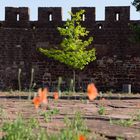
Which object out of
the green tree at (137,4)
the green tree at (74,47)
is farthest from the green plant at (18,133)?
the green tree at (74,47)

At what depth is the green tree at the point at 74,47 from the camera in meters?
22.6

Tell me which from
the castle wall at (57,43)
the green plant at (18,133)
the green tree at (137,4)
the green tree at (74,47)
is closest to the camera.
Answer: the green plant at (18,133)

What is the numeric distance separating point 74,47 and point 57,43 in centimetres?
99

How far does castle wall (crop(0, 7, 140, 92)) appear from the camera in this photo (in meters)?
22.9

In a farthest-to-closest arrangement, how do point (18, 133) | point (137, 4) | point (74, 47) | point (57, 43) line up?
point (57, 43)
point (74, 47)
point (137, 4)
point (18, 133)

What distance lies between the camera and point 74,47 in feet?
74.9

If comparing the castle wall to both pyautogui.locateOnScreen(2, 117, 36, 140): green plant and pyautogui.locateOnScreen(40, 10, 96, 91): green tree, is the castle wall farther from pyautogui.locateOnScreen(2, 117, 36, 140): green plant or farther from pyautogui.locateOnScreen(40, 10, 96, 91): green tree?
pyautogui.locateOnScreen(2, 117, 36, 140): green plant

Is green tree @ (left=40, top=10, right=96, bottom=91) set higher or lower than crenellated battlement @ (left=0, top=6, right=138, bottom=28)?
lower

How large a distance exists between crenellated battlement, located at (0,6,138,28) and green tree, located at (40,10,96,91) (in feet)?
1.18

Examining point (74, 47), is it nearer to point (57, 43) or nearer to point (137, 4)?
point (57, 43)

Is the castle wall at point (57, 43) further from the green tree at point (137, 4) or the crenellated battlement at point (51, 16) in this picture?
the green tree at point (137, 4)

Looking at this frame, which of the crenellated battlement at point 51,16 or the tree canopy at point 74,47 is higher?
the crenellated battlement at point 51,16

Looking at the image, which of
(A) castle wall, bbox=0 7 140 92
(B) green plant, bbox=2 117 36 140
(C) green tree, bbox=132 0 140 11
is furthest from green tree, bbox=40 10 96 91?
(B) green plant, bbox=2 117 36 140

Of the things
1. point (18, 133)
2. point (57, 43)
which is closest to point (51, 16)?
point (57, 43)
